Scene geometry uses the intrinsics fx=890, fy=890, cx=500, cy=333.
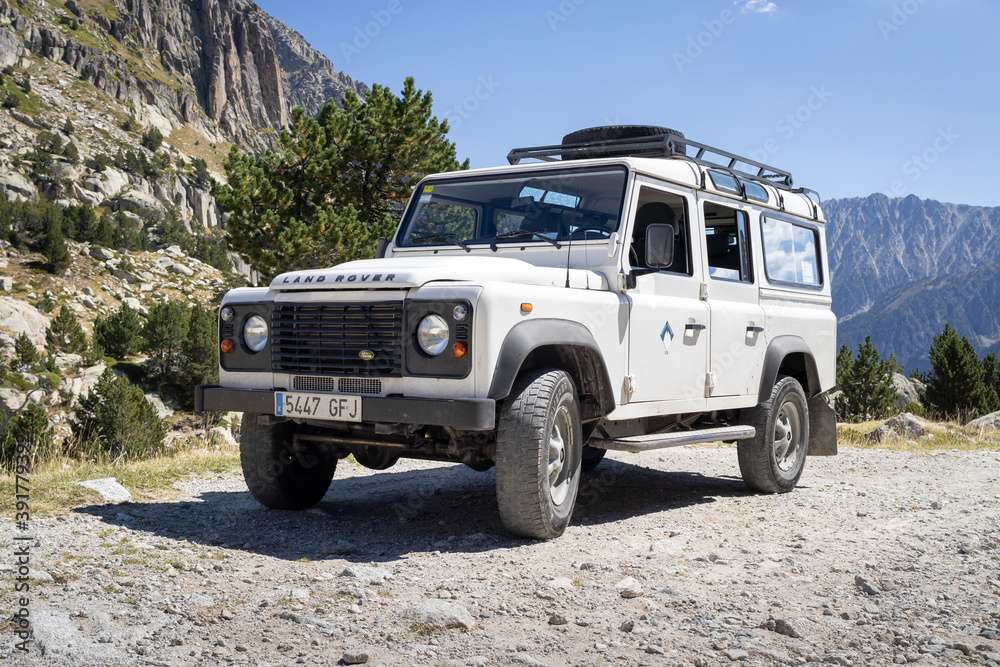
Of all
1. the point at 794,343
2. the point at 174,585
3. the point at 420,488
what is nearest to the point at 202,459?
the point at 420,488

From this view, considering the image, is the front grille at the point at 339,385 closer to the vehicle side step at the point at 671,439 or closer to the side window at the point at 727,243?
the vehicle side step at the point at 671,439

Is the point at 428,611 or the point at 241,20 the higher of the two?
the point at 241,20

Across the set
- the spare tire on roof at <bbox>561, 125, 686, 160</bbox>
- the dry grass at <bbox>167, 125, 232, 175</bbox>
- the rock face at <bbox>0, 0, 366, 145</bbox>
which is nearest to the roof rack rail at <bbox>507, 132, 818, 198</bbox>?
the spare tire on roof at <bbox>561, 125, 686, 160</bbox>

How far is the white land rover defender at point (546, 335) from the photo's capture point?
15.9ft

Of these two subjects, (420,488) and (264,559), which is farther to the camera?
(420,488)

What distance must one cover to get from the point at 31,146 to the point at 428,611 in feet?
328

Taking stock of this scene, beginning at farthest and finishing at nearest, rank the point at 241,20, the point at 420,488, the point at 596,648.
→ the point at 241,20
the point at 420,488
the point at 596,648

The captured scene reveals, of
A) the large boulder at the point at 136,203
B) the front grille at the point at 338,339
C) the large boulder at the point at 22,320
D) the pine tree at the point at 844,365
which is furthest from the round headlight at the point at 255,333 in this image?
the large boulder at the point at 136,203

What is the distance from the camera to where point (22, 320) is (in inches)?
1869

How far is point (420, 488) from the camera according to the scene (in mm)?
7449

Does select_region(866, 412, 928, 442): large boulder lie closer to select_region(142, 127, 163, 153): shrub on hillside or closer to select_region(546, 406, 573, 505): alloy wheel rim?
select_region(546, 406, 573, 505): alloy wheel rim

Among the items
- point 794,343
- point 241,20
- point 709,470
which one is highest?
point 241,20

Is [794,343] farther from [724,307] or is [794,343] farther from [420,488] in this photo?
[420,488]

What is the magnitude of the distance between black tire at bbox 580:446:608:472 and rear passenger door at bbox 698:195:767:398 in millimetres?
1879
